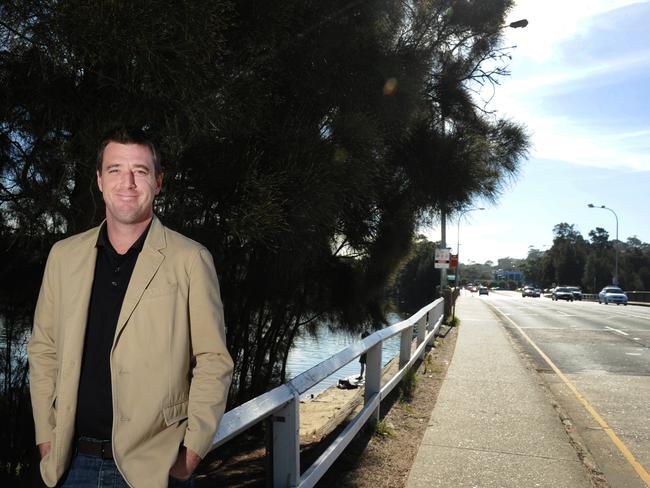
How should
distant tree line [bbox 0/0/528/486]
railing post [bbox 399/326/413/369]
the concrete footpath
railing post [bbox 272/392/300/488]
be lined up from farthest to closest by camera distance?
railing post [bbox 399/326/413/369]
the concrete footpath
distant tree line [bbox 0/0/528/486]
railing post [bbox 272/392/300/488]

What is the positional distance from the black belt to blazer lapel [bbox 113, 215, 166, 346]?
0.34m

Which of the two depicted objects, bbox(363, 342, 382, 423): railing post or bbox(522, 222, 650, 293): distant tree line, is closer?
bbox(363, 342, 382, 423): railing post

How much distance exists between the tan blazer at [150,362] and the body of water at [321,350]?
591cm

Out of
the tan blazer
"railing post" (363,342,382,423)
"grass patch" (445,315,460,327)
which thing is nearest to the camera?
the tan blazer

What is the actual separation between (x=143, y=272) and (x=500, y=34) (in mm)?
8804

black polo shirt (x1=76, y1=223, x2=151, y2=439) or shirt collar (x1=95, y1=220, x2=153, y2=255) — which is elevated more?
Answer: shirt collar (x1=95, y1=220, x2=153, y2=255)

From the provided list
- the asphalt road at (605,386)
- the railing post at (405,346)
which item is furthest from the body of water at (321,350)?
the asphalt road at (605,386)

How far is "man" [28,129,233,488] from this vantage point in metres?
1.96

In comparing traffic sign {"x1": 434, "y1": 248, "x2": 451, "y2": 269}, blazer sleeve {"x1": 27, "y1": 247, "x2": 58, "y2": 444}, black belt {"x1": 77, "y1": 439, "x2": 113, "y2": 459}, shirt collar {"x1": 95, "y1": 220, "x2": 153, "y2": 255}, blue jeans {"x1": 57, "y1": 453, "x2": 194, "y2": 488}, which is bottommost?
blue jeans {"x1": 57, "y1": 453, "x2": 194, "y2": 488}

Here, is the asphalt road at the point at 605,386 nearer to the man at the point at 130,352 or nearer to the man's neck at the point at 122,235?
the man at the point at 130,352

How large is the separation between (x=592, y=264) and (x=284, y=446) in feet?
368

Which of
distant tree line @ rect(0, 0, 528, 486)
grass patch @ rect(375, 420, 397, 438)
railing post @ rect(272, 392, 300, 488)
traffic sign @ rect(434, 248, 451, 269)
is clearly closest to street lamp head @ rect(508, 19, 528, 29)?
distant tree line @ rect(0, 0, 528, 486)

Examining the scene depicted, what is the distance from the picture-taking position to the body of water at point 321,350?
Answer: 1104 centimetres

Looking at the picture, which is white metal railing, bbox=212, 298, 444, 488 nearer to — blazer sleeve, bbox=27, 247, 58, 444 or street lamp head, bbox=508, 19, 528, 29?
blazer sleeve, bbox=27, 247, 58, 444
